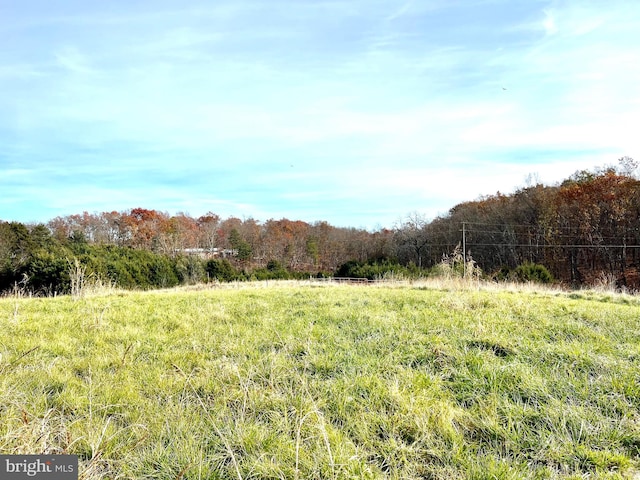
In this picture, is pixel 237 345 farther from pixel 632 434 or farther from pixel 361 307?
pixel 632 434

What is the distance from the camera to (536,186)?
30156mm

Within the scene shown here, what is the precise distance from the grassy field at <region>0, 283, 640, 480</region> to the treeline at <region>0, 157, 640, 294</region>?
9287 millimetres

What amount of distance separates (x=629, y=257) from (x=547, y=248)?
4.96m

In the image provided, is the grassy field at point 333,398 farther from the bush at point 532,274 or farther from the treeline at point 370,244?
the bush at point 532,274

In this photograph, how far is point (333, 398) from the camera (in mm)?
2559

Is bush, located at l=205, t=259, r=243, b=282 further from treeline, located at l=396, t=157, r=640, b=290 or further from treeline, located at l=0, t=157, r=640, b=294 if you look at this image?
treeline, located at l=396, t=157, r=640, b=290

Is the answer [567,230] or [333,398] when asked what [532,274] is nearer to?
[567,230]

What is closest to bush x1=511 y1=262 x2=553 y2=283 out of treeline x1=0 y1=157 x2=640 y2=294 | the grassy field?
treeline x1=0 y1=157 x2=640 y2=294

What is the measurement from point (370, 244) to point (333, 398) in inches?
1653

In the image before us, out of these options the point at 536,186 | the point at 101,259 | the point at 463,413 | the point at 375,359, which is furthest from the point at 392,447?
the point at 536,186

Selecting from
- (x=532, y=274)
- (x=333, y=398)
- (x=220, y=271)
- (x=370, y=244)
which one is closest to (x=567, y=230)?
(x=532, y=274)

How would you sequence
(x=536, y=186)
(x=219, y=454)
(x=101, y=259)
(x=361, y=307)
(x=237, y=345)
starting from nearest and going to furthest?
1. (x=219, y=454)
2. (x=237, y=345)
3. (x=361, y=307)
4. (x=101, y=259)
5. (x=536, y=186)

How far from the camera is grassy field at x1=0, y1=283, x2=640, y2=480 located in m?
1.89

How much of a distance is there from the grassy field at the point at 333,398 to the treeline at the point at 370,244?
929cm
